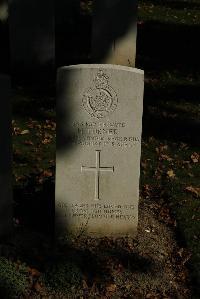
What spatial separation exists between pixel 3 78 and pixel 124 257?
2.02 m

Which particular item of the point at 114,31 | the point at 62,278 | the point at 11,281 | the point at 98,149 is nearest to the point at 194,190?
the point at 98,149

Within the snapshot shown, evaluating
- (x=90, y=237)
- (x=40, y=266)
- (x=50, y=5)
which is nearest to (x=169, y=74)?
(x=50, y=5)

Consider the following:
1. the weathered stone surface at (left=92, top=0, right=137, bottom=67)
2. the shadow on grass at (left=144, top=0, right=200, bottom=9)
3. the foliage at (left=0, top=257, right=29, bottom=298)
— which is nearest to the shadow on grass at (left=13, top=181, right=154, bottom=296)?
the foliage at (left=0, top=257, right=29, bottom=298)

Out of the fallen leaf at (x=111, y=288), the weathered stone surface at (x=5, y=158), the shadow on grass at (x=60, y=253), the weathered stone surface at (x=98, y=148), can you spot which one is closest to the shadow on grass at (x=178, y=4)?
the shadow on grass at (x=60, y=253)

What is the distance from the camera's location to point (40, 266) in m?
Result: 5.35

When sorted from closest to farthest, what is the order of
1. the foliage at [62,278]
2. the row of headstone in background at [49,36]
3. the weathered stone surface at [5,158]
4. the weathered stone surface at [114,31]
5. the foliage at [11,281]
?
the foliage at [11,281]
the foliage at [62,278]
the weathered stone surface at [5,158]
the row of headstone in background at [49,36]
the weathered stone surface at [114,31]

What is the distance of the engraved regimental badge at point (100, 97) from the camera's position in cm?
539

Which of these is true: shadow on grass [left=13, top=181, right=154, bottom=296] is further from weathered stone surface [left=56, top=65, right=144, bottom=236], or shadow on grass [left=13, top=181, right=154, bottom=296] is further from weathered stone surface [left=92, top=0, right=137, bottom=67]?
weathered stone surface [left=92, top=0, right=137, bottom=67]

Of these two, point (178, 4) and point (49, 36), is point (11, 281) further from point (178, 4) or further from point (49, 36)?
point (178, 4)

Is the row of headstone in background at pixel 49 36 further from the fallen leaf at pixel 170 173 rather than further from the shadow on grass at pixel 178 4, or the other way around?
the shadow on grass at pixel 178 4

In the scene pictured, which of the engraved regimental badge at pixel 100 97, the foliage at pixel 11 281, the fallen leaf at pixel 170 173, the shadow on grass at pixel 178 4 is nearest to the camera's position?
the foliage at pixel 11 281

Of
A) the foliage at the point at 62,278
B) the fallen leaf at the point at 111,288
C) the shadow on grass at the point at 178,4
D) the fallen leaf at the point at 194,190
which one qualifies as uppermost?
the shadow on grass at the point at 178,4

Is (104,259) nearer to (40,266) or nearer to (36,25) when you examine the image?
(40,266)

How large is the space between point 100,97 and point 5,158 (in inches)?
41.6
